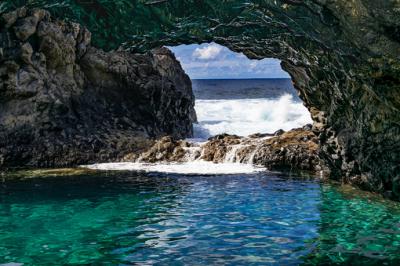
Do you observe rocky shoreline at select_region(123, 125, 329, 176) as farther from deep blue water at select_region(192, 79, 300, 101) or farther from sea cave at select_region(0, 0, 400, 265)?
deep blue water at select_region(192, 79, 300, 101)

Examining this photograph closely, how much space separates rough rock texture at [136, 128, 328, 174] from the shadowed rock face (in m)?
5.83

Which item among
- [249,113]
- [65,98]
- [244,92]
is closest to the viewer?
[65,98]

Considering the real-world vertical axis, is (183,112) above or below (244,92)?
below

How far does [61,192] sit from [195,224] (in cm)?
754

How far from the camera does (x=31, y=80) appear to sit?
2641 cm

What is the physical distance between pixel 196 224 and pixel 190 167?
468 inches

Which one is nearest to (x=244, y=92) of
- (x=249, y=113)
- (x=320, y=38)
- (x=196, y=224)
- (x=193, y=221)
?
(x=249, y=113)

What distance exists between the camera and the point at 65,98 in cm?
2788

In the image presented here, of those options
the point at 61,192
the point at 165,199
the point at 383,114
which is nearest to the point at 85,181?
the point at 61,192

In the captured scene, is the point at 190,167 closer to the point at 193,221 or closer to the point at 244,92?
the point at 193,221

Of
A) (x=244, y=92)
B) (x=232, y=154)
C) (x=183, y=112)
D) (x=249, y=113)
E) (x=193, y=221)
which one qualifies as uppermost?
(x=244, y=92)

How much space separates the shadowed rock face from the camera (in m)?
11.7

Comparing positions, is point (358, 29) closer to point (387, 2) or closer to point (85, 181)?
point (387, 2)

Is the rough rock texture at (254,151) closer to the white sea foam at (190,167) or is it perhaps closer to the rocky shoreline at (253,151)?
the rocky shoreline at (253,151)
